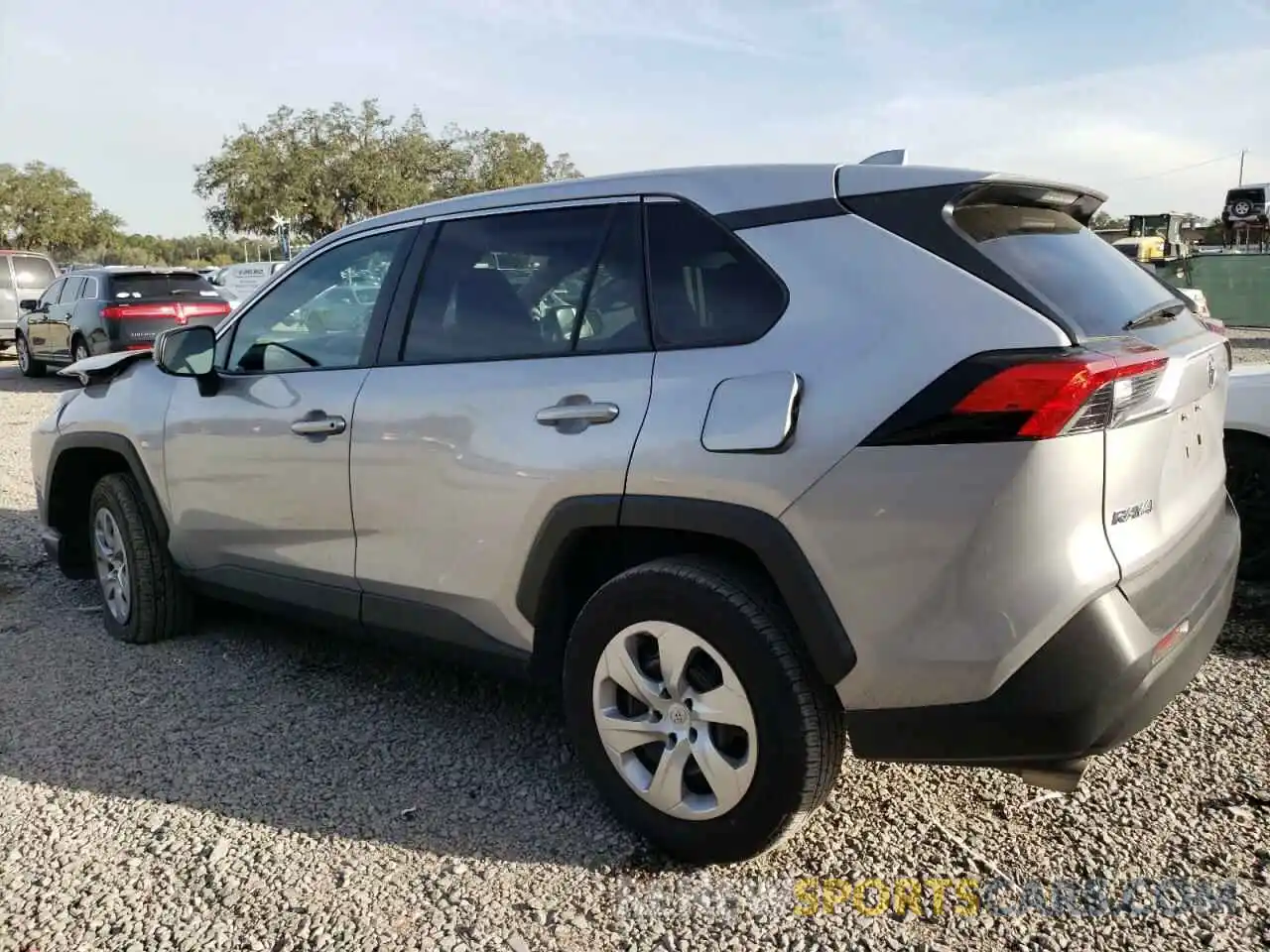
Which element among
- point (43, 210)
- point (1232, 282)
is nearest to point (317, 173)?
point (43, 210)

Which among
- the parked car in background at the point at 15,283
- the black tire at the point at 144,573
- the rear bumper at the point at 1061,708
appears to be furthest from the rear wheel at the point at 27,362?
the rear bumper at the point at 1061,708

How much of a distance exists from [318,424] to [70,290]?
13288 millimetres

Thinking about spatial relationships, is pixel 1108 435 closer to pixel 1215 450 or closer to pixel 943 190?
pixel 943 190

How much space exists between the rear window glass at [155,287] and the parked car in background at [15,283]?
575 centimetres

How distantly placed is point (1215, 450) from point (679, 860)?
1.81 metres

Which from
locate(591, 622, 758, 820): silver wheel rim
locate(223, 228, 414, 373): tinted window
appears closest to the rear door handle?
locate(223, 228, 414, 373): tinted window

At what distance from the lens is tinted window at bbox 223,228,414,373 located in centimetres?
338

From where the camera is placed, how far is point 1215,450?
2.78 m

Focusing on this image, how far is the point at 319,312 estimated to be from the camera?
3.57m

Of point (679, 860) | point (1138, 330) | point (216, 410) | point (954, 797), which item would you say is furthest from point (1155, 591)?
point (216, 410)

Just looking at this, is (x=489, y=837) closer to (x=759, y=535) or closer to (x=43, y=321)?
(x=759, y=535)

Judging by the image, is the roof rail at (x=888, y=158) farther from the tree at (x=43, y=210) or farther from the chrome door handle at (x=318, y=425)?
the tree at (x=43, y=210)

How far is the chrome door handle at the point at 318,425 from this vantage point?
3.22 meters

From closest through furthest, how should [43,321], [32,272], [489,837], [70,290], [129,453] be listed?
[489,837], [129,453], [70,290], [43,321], [32,272]
